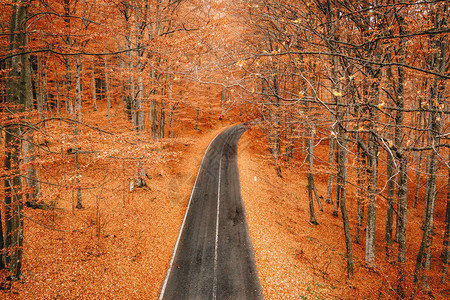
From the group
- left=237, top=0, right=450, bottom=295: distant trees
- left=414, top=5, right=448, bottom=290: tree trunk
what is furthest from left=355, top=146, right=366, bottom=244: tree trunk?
Answer: left=414, top=5, right=448, bottom=290: tree trunk

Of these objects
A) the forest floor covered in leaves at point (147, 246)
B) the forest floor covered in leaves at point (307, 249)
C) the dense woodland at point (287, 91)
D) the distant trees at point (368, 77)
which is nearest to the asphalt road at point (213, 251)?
the forest floor covered in leaves at point (147, 246)

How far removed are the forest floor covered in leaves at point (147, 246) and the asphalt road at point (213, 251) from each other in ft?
1.69

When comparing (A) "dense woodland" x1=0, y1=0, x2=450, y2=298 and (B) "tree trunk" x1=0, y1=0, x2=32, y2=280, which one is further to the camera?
(B) "tree trunk" x1=0, y1=0, x2=32, y2=280

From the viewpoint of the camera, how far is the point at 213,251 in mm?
10672

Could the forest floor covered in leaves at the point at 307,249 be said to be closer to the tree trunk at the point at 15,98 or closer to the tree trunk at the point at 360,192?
the tree trunk at the point at 360,192

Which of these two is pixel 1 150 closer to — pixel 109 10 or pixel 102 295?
pixel 102 295

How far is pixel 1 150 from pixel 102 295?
6.32 meters

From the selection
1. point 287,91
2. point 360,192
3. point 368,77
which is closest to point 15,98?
point 287,91

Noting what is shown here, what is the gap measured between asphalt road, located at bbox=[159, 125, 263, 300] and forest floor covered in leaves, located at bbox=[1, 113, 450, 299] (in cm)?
51

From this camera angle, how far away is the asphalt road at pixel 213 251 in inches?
335

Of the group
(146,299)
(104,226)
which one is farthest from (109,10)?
(146,299)

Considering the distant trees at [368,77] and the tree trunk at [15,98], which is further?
the tree trunk at [15,98]

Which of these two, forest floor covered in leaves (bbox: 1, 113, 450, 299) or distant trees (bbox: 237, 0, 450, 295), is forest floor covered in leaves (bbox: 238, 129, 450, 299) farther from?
distant trees (bbox: 237, 0, 450, 295)

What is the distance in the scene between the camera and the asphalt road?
8.50 meters
